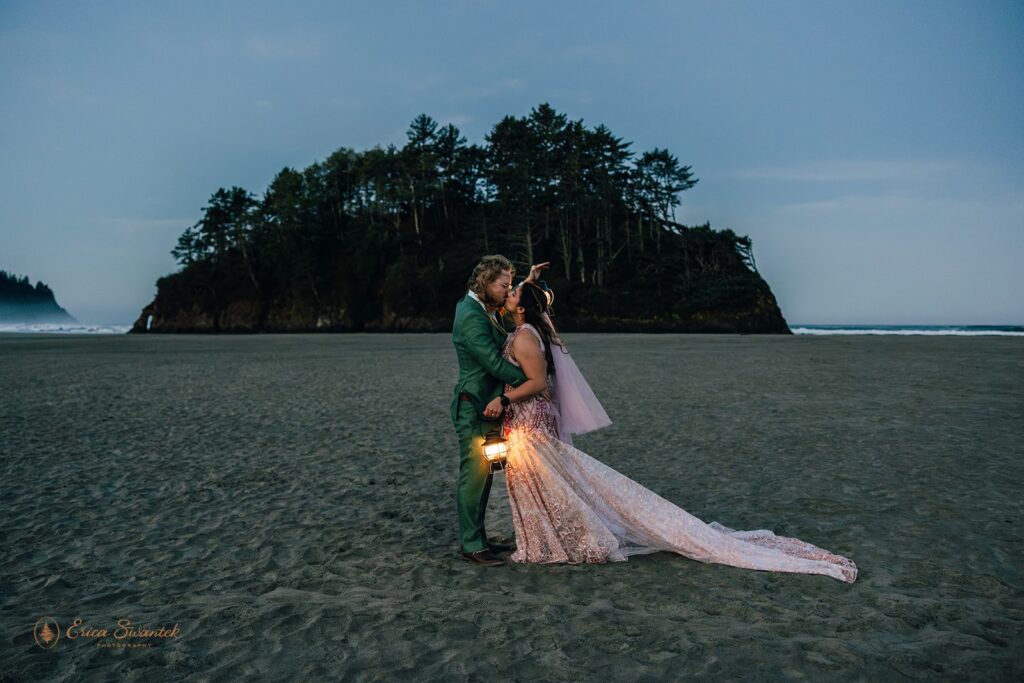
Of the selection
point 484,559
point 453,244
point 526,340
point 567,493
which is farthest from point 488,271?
point 453,244

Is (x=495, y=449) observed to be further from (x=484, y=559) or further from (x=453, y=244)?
(x=453, y=244)

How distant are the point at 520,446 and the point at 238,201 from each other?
8382 cm

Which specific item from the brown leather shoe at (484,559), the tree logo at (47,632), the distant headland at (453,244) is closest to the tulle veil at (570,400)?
the brown leather shoe at (484,559)

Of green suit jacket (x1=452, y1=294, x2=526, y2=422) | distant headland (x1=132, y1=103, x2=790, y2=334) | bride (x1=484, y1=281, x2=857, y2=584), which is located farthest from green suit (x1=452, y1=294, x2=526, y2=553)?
distant headland (x1=132, y1=103, x2=790, y2=334)

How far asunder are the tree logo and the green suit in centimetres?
245

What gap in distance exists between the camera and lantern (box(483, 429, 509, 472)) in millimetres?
4316

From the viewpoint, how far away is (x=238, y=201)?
78.8m

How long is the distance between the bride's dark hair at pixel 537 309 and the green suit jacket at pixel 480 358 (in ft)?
0.81

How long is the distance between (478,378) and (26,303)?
21825cm

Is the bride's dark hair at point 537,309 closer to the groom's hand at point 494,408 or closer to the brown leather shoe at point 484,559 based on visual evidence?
the groom's hand at point 494,408

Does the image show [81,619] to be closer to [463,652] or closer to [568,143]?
[463,652]

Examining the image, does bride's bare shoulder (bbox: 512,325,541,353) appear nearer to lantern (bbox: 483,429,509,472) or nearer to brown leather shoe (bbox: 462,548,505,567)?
lantern (bbox: 483,429,509,472)

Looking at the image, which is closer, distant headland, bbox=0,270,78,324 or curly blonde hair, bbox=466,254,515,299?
curly blonde hair, bbox=466,254,515,299

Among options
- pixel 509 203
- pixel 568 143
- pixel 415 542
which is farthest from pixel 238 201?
pixel 415 542
